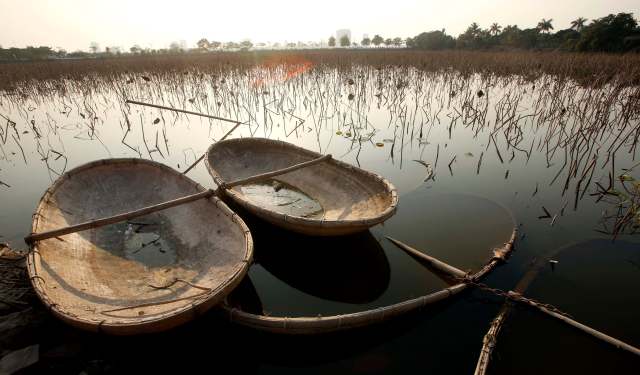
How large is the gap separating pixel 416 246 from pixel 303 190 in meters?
→ 1.71

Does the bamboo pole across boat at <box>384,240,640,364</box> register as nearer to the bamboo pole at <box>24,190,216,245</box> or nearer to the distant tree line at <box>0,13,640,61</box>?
the bamboo pole at <box>24,190,216,245</box>

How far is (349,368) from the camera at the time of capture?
2.06 m

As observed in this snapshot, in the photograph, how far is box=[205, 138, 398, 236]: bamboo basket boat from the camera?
2.83m

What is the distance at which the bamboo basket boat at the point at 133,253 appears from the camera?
196cm

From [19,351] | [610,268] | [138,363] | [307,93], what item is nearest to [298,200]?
[138,363]

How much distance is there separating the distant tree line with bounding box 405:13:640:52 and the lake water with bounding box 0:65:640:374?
1624cm

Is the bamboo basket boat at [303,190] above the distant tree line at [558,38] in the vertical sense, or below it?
below

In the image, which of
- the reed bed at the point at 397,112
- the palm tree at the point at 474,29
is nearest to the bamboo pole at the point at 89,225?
the reed bed at the point at 397,112

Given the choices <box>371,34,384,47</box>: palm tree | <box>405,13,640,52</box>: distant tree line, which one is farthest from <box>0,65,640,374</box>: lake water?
<box>371,34,384,47</box>: palm tree

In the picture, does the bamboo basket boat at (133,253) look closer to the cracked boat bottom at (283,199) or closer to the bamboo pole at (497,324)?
the cracked boat bottom at (283,199)

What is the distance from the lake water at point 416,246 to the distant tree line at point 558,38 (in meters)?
16.2

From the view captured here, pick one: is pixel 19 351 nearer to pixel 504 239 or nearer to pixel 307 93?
pixel 504 239

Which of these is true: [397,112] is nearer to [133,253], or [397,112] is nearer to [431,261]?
[431,261]

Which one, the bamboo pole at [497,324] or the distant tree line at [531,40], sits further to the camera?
the distant tree line at [531,40]
